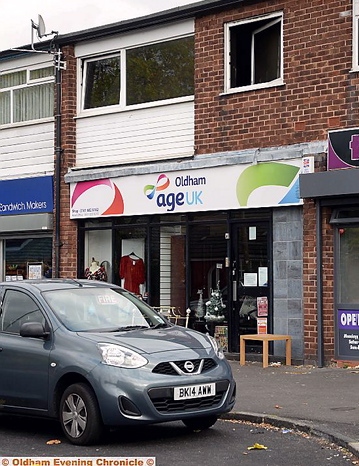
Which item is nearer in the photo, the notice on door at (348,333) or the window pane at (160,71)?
the notice on door at (348,333)

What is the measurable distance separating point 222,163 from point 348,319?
353 centimetres

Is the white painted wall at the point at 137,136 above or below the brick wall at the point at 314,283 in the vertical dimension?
above

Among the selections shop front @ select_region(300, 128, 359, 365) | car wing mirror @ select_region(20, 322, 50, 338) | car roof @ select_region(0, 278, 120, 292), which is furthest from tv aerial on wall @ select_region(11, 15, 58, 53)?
car wing mirror @ select_region(20, 322, 50, 338)

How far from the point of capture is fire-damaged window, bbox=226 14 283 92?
673 inches

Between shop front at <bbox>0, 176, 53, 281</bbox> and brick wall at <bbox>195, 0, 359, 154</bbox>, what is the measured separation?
166 inches

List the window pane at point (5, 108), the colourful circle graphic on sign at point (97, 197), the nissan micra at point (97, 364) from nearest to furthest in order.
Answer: the nissan micra at point (97, 364) → the colourful circle graphic on sign at point (97, 197) → the window pane at point (5, 108)

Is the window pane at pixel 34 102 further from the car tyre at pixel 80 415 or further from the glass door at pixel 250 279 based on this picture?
the car tyre at pixel 80 415

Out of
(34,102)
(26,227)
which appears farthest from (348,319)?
(34,102)

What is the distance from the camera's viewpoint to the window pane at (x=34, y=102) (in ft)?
68.6

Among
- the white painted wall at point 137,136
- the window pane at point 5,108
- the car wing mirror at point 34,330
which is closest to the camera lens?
the car wing mirror at point 34,330

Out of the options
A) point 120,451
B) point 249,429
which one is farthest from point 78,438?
point 249,429

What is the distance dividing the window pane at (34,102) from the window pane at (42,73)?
0.21 metres

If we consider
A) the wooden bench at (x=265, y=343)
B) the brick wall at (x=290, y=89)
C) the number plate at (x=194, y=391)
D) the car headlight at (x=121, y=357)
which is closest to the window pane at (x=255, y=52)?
the brick wall at (x=290, y=89)

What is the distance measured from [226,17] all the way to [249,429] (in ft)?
30.0
